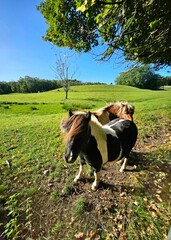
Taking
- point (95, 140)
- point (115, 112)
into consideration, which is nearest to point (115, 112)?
point (115, 112)

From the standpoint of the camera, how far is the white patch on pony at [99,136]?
3344 millimetres

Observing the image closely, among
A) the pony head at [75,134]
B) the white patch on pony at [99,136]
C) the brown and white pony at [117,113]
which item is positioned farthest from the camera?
the brown and white pony at [117,113]

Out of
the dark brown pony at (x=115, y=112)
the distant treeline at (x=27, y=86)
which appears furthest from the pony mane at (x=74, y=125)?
the distant treeline at (x=27, y=86)

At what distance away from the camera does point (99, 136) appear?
3471 mm

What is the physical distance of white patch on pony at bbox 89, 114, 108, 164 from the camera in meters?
3.34

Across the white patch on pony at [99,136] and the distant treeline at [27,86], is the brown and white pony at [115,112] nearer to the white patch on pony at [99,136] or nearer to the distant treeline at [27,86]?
the white patch on pony at [99,136]

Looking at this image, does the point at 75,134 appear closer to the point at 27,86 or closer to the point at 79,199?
the point at 79,199

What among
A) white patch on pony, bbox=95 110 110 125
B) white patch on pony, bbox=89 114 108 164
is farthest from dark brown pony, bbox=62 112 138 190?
white patch on pony, bbox=95 110 110 125

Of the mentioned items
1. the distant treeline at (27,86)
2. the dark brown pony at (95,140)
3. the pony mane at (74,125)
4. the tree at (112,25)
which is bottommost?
the distant treeline at (27,86)

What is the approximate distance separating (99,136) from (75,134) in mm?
796

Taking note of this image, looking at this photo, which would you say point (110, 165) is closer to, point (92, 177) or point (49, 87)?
point (92, 177)

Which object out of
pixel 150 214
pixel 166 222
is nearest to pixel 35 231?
pixel 150 214

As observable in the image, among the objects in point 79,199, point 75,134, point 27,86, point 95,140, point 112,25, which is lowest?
point 27,86

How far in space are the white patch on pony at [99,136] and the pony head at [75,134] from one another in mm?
325
